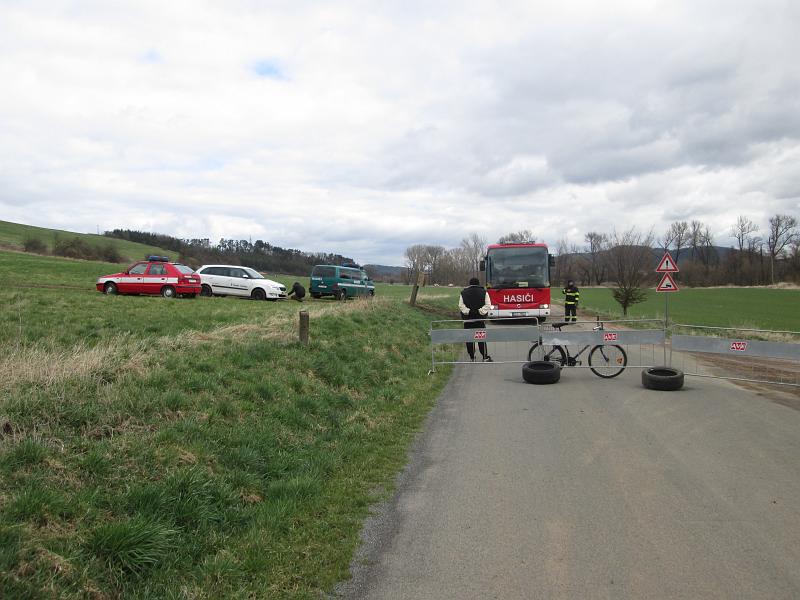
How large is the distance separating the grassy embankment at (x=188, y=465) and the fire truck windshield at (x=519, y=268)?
13490 millimetres

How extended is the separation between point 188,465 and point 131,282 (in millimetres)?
20041

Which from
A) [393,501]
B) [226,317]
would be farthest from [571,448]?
[226,317]

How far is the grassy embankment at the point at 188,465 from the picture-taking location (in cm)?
361

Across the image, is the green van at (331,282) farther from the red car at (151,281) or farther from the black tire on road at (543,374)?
the black tire on road at (543,374)

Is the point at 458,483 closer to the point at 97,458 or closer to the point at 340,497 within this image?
the point at 340,497

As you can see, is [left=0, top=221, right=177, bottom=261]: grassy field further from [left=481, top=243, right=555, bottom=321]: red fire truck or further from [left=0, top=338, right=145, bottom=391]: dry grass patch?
[left=0, top=338, right=145, bottom=391]: dry grass patch

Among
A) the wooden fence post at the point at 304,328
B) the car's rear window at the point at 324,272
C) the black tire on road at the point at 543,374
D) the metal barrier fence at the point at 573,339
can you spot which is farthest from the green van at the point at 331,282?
the black tire on road at the point at 543,374

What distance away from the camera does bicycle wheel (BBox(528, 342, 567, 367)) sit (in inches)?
487

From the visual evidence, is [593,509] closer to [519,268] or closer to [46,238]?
[519,268]

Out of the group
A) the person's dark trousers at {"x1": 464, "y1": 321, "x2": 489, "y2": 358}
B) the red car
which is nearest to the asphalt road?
the person's dark trousers at {"x1": 464, "y1": 321, "x2": 489, "y2": 358}

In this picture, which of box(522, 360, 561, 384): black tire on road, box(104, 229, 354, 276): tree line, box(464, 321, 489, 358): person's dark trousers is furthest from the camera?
box(104, 229, 354, 276): tree line

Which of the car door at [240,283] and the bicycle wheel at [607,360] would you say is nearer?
the bicycle wheel at [607,360]

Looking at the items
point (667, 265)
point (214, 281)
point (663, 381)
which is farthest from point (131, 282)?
point (663, 381)

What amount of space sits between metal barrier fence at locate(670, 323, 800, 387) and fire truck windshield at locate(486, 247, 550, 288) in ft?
24.8
